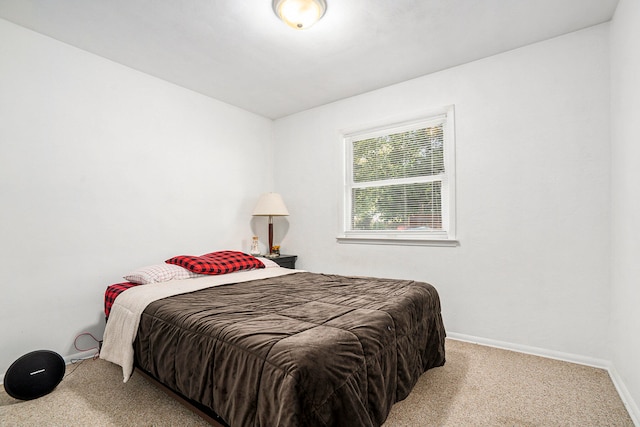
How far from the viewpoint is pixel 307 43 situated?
2.68 metres

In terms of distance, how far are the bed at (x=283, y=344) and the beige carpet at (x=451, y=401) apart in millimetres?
176

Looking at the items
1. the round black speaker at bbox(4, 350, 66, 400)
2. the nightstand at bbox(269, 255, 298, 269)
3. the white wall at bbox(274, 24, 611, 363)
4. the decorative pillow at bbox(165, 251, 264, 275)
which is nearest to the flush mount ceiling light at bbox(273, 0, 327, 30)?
the white wall at bbox(274, 24, 611, 363)

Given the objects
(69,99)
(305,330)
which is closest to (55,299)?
(69,99)

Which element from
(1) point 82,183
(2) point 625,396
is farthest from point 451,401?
(1) point 82,183

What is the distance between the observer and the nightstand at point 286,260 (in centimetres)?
392

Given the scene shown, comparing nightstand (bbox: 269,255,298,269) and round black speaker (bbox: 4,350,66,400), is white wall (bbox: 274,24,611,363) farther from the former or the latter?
round black speaker (bbox: 4,350,66,400)

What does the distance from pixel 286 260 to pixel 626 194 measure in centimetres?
314

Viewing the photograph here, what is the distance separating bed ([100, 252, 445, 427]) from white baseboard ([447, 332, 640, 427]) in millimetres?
832

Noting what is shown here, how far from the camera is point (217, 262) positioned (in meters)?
3.07

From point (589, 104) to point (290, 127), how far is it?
3112mm

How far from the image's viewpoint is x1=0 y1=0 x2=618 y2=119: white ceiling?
7.35 ft

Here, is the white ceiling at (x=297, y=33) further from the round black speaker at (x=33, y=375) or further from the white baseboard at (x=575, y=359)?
the white baseboard at (x=575, y=359)

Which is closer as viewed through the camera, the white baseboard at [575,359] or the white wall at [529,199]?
the white baseboard at [575,359]

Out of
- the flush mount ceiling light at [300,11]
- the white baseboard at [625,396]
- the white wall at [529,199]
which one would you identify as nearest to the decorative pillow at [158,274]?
the white wall at [529,199]
